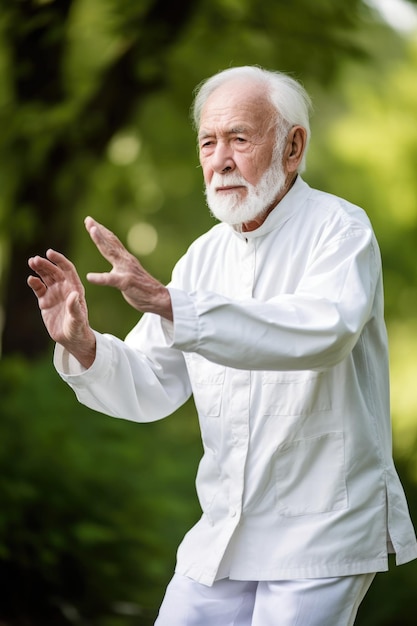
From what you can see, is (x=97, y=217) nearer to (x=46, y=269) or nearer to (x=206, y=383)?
(x=206, y=383)

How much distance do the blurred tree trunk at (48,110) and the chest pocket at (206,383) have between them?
3619mm

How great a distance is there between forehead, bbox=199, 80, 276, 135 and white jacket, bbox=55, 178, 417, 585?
0.21 meters

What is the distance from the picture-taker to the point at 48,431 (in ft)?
18.4

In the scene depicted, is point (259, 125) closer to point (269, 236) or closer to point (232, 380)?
point (269, 236)

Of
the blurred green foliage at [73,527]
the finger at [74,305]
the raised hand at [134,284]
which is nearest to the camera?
the raised hand at [134,284]

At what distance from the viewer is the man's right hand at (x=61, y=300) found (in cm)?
244

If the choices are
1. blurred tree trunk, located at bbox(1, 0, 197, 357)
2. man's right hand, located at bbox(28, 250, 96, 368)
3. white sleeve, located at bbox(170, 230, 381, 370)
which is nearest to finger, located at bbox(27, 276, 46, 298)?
→ man's right hand, located at bbox(28, 250, 96, 368)

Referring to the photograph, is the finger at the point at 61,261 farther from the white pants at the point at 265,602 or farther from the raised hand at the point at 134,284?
the white pants at the point at 265,602

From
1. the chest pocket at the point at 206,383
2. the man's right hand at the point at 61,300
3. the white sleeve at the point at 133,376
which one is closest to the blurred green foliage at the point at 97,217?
the white sleeve at the point at 133,376

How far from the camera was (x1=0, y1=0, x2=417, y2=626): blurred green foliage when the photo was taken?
541cm

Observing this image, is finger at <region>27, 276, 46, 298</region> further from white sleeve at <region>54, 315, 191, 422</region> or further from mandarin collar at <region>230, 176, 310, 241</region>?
mandarin collar at <region>230, 176, 310, 241</region>

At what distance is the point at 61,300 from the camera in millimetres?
2508

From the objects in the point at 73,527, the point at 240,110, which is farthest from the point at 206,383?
the point at 73,527

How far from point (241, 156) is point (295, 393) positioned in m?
0.62
